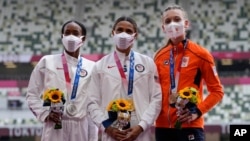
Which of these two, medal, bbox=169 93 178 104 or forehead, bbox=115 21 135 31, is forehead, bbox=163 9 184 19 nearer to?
forehead, bbox=115 21 135 31

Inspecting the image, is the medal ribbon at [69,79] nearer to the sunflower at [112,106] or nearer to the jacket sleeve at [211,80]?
the sunflower at [112,106]

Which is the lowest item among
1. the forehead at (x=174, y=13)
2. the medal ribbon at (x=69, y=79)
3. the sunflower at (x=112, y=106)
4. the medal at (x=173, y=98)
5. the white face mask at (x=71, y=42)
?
the sunflower at (x=112, y=106)

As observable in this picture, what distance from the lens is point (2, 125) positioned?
10.0m

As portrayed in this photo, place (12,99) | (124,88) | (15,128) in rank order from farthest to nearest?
(12,99), (15,128), (124,88)

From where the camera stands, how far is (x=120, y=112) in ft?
8.81

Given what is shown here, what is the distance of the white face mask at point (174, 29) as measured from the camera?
3025mm

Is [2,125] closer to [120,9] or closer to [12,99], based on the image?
[12,99]

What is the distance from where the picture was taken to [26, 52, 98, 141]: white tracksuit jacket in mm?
3059

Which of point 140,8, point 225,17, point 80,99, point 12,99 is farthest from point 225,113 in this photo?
point 80,99

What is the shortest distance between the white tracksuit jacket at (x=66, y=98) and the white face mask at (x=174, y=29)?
0.60 metres

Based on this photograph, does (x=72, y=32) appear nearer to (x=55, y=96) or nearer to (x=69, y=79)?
(x=69, y=79)

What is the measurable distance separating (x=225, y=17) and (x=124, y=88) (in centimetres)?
970

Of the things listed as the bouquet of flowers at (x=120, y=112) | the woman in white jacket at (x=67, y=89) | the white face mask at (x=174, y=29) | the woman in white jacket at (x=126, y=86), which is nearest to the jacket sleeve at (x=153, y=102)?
the woman in white jacket at (x=126, y=86)

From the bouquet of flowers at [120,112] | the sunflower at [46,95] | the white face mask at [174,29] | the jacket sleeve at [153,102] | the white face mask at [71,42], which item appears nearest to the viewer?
the bouquet of flowers at [120,112]
